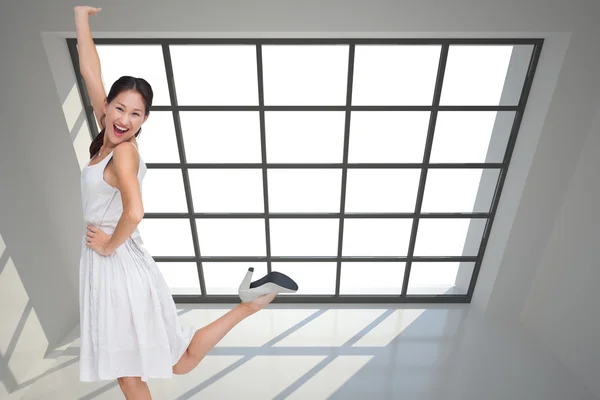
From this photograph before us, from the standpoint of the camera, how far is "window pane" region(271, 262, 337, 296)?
3604 mm

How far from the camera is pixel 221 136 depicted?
2.96 meters

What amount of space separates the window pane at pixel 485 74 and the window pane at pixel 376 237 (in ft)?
3.08

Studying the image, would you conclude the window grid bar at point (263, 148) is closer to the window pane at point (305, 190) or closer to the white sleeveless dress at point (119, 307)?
the window pane at point (305, 190)

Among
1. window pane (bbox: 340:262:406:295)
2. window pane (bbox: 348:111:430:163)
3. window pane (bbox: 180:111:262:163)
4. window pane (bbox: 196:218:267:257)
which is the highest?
window pane (bbox: 180:111:262:163)

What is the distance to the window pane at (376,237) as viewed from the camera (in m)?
3.38

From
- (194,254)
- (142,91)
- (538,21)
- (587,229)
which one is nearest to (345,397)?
(194,254)

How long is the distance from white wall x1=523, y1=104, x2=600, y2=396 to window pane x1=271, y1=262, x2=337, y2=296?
4.75 feet

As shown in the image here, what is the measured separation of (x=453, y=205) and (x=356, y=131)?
0.92 m

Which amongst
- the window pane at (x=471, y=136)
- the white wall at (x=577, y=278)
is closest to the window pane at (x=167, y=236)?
the window pane at (x=471, y=136)

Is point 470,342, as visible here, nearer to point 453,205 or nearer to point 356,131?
point 453,205

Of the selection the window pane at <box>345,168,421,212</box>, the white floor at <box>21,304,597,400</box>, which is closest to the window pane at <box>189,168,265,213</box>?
the window pane at <box>345,168,421,212</box>

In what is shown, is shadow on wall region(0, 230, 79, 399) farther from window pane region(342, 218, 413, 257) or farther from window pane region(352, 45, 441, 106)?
window pane region(352, 45, 441, 106)

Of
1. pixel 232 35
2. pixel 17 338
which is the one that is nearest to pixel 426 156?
pixel 232 35

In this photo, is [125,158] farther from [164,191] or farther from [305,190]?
[305,190]
